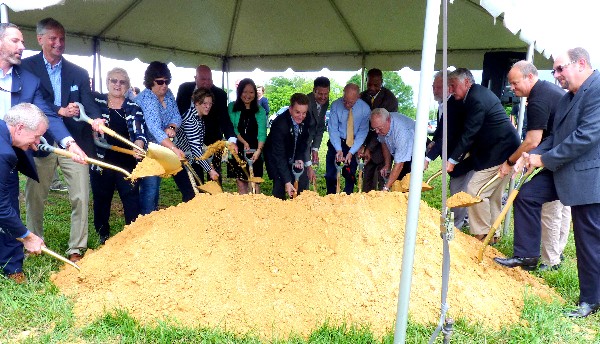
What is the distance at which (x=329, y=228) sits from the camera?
9.31 ft

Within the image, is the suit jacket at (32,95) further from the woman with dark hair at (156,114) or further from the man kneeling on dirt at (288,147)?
the man kneeling on dirt at (288,147)

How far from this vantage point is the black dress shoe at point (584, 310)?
2.63 metres

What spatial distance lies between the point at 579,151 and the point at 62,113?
345 cm

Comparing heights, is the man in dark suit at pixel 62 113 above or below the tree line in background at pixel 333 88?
below

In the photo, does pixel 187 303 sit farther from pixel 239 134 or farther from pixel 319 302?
pixel 239 134

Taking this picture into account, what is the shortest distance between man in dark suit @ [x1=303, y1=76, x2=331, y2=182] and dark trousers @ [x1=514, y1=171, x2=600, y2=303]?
2.43 meters

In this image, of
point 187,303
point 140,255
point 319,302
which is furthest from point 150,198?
point 319,302

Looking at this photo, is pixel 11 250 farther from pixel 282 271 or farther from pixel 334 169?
pixel 334 169

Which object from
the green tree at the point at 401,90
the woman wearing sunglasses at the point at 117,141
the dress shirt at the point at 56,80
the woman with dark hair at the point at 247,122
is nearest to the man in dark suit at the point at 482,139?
the woman with dark hair at the point at 247,122

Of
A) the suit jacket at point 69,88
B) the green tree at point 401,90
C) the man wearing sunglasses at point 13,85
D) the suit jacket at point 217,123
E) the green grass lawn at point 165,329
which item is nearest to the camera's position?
the green grass lawn at point 165,329

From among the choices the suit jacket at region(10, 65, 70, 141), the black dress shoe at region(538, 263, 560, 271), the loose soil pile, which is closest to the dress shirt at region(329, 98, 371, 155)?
the loose soil pile

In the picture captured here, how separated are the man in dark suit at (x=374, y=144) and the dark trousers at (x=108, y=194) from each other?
2.63 metres

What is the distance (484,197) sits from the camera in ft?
13.2

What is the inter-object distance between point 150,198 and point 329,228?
5.83 feet
